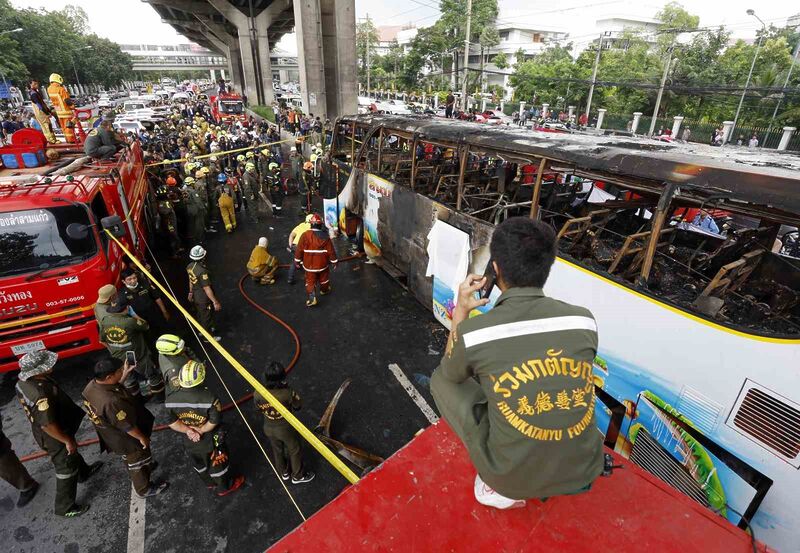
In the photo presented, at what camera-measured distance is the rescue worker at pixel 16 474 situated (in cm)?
Result: 366

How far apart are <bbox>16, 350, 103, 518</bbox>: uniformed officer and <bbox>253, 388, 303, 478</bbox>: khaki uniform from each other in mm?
1762

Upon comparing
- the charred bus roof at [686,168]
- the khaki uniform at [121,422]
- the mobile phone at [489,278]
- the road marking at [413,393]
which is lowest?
the road marking at [413,393]

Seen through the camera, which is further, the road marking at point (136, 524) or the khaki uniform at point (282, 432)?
the khaki uniform at point (282, 432)

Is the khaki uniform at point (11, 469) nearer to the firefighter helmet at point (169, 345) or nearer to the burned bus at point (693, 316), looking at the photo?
the firefighter helmet at point (169, 345)

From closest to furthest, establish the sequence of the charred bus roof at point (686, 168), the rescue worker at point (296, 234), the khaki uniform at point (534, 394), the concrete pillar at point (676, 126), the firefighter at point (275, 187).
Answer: the khaki uniform at point (534, 394)
the charred bus roof at point (686, 168)
the rescue worker at point (296, 234)
the firefighter at point (275, 187)
the concrete pillar at point (676, 126)

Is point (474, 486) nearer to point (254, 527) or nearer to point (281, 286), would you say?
point (254, 527)

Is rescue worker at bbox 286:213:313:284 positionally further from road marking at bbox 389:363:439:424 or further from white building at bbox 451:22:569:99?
white building at bbox 451:22:569:99

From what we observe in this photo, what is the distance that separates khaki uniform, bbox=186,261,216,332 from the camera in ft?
20.5

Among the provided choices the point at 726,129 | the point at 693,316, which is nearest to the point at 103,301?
the point at 693,316

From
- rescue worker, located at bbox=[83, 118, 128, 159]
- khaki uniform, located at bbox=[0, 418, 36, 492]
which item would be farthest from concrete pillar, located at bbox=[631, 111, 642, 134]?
khaki uniform, located at bbox=[0, 418, 36, 492]

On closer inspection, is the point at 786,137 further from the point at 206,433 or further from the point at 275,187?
the point at 206,433

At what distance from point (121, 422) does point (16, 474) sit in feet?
4.48

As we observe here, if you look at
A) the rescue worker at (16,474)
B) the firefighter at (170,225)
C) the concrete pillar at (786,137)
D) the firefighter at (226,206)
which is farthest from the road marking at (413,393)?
the concrete pillar at (786,137)

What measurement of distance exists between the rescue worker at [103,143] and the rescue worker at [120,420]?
6.27 meters
